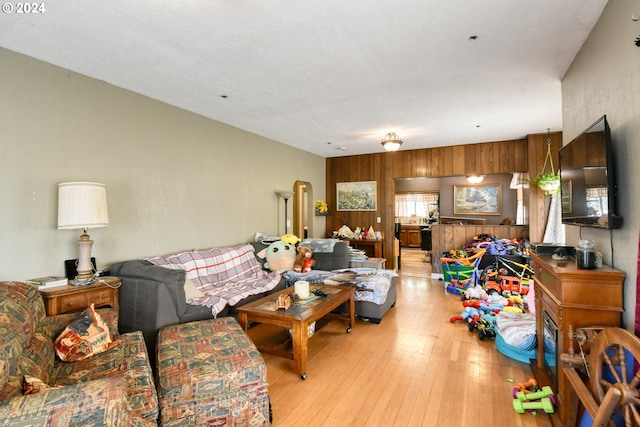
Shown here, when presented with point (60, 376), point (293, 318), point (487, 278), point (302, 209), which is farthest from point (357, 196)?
point (60, 376)

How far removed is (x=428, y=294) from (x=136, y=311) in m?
4.14

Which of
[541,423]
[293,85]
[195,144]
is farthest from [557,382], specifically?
[195,144]

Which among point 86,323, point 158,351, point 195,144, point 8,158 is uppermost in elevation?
point 195,144

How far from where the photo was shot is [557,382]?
2.05 m

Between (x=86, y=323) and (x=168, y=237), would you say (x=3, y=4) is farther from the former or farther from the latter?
(x=168, y=237)

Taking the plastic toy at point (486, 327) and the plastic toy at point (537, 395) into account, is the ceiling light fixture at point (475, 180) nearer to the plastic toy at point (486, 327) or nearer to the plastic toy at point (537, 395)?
the plastic toy at point (486, 327)

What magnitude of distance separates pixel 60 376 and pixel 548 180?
5.96m

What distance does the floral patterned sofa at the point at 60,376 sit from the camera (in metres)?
1.13

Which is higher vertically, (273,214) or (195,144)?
(195,144)

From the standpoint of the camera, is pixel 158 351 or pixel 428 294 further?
pixel 428 294

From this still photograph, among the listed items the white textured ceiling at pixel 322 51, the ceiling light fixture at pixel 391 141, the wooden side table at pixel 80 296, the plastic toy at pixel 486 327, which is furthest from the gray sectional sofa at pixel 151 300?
the ceiling light fixture at pixel 391 141

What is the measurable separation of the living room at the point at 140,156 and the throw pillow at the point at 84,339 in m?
0.98

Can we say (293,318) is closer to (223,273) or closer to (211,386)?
(211,386)

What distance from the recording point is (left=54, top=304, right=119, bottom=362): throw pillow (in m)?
1.91
